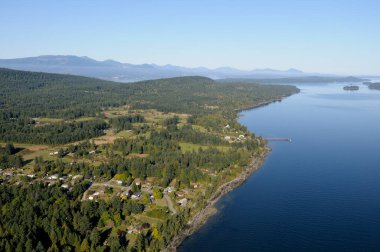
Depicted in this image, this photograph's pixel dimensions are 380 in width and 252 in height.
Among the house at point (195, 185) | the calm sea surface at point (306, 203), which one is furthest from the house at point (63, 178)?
the calm sea surface at point (306, 203)

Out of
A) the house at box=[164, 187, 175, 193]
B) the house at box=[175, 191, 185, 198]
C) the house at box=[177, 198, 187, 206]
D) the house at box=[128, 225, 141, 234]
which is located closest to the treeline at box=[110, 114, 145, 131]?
the house at box=[164, 187, 175, 193]

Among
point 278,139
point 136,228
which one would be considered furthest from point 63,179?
point 278,139

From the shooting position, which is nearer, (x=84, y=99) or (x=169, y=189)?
(x=169, y=189)

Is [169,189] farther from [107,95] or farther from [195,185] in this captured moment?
[107,95]

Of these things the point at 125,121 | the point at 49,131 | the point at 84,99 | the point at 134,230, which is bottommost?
the point at 134,230

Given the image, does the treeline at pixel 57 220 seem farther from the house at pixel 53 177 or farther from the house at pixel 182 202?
the house at pixel 53 177
